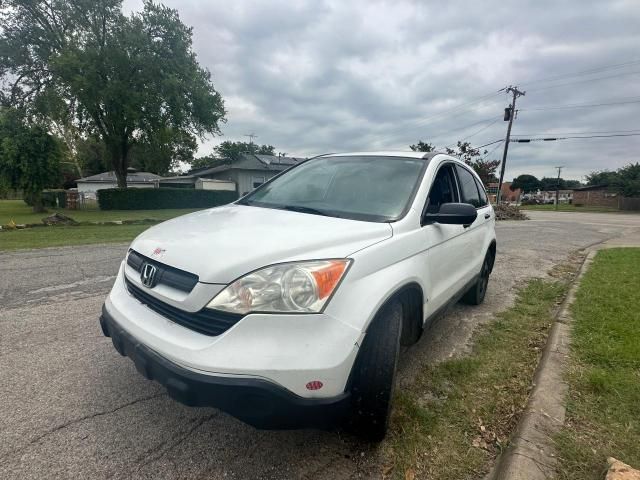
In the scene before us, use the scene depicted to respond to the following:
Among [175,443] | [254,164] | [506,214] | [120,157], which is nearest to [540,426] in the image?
[175,443]

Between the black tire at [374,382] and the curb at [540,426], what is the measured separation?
2.11ft

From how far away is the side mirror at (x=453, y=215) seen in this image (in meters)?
2.51

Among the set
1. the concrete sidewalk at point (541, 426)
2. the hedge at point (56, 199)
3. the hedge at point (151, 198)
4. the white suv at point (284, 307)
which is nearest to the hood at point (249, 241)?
the white suv at point (284, 307)

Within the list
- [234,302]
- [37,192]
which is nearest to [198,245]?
[234,302]

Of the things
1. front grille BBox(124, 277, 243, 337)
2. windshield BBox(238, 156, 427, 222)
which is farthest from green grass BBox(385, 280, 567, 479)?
windshield BBox(238, 156, 427, 222)

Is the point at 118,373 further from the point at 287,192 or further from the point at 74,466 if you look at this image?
the point at 287,192

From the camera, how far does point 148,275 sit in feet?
6.73

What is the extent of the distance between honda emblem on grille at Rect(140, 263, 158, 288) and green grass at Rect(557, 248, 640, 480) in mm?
2350

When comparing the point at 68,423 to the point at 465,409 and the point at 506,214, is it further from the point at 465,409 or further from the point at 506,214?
the point at 506,214

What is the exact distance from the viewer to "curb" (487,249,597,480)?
6.05 feet

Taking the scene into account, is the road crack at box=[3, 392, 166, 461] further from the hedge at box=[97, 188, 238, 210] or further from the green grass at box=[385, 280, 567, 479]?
the hedge at box=[97, 188, 238, 210]

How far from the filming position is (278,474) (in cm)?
185

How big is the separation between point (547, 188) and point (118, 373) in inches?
4102

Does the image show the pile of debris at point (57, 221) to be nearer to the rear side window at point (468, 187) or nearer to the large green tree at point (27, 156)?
the large green tree at point (27, 156)
